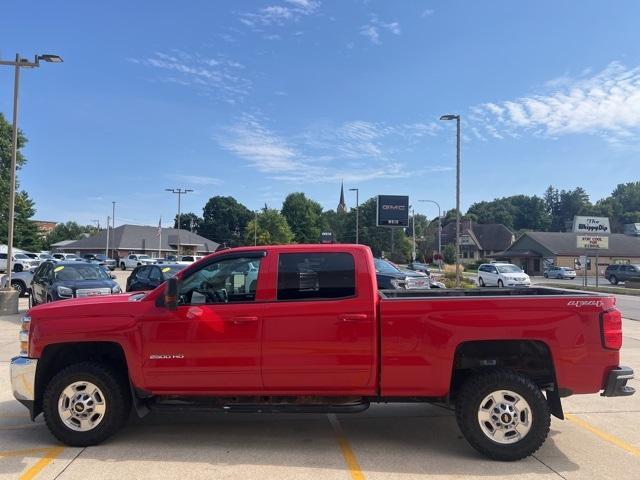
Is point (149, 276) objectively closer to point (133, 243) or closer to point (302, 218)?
point (133, 243)

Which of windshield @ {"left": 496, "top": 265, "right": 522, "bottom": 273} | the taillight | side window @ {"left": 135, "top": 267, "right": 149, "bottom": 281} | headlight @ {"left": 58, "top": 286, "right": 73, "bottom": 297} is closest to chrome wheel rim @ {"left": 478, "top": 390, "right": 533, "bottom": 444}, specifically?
the taillight

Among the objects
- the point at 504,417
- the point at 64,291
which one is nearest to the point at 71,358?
the point at 504,417

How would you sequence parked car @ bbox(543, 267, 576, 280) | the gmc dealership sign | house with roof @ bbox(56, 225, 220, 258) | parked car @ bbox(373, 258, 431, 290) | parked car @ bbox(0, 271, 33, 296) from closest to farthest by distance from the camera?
parked car @ bbox(373, 258, 431, 290), parked car @ bbox(0, 271, 33, 296), the gmc dealership sign, parked car @ bbox(543, 267, 576, 280), house with roof @ bbox(56, 225, 220, 258)

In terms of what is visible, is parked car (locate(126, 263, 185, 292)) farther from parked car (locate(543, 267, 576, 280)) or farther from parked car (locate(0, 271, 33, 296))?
parked car (locate(543, 267, 576, 280))

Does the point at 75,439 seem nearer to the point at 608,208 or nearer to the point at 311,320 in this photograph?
the point at 311,320

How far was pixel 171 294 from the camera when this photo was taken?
15.7ft

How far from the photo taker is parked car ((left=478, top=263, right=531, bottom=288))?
33559 mm

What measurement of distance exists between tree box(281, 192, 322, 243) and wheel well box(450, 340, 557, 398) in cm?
11362

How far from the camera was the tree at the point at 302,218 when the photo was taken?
120750 mm

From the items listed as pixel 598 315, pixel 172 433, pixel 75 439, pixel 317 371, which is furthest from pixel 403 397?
pixel 75 439

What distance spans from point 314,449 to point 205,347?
144cm

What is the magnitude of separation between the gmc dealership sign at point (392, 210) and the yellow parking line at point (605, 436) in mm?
42883

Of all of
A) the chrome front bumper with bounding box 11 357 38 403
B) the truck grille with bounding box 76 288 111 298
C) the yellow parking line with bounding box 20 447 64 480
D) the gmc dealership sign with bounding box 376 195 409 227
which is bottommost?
the yellow parking line with bounding box 20 447 64 480

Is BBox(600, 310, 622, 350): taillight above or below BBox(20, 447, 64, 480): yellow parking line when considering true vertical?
above
